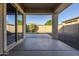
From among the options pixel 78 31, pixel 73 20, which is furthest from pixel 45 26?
pixel 78 31

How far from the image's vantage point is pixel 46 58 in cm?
779

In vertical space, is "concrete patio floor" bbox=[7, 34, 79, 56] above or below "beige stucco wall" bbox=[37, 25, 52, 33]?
below

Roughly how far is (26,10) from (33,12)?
0.97 metres

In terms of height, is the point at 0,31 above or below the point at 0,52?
above

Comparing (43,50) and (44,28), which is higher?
(44,28)

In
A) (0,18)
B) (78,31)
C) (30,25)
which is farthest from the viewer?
(30,25)

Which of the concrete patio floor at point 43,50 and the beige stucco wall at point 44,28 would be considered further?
the beige stucco wall at point 44,28

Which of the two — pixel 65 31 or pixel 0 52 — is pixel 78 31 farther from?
pixel 0 52

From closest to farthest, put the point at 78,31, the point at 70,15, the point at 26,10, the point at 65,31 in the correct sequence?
the point at 26,10
the point at 78,31
the point at 70,15
the point at 65,31

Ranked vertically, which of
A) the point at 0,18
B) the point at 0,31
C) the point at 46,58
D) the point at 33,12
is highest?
the point at 33,12

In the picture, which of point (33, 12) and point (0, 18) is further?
point (33, 12)

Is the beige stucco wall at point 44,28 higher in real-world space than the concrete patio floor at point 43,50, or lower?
higher

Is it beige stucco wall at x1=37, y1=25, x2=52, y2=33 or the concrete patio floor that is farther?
beige stucco wall at x1=37, y1=25, x2=52, y2=33

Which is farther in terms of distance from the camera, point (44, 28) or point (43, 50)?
point (44, 28)
